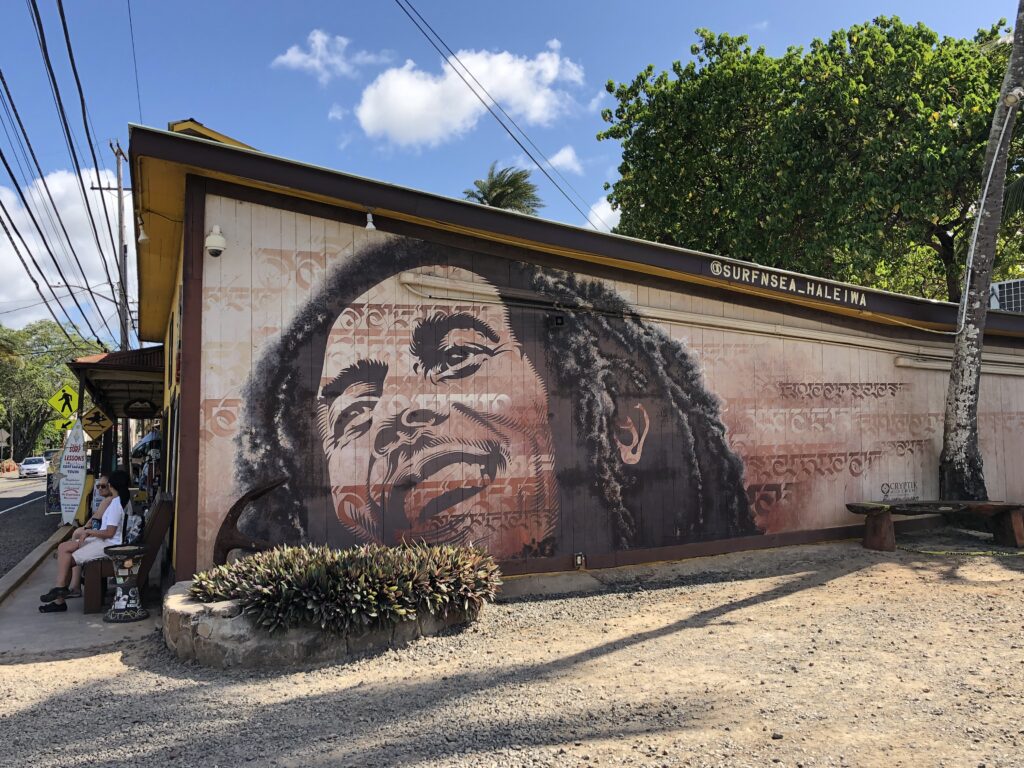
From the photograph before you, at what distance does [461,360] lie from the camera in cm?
761

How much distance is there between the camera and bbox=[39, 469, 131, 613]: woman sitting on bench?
23.6 ft

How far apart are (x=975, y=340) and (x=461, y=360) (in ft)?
22.5

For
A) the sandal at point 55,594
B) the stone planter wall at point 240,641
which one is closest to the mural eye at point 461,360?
the stone planter wall at point 240,641

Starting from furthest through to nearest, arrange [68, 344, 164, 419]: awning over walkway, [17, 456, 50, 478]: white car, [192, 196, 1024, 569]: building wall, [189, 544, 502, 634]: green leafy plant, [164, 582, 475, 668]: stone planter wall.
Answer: [17, 456, 50, 478]: white car
[68, 344, 164, 419]: awning over walkway
[192, 196, 1024, 569]: building wall
[189, 544, 502, 634]: green leafy plant
[164, 582, 475, 668]: stone planter wall

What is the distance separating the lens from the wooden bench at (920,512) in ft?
28.8

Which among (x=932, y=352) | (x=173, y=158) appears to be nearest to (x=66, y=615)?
(x=173, y=158)

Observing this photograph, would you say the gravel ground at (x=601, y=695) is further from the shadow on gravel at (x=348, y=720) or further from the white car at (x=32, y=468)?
the white car at (x=32, y=468)

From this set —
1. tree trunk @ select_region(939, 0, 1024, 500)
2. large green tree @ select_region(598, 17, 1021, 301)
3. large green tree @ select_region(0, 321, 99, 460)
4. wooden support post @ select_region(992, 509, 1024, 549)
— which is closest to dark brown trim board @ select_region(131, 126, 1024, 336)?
tree trunk @ select_region(939, 0, 1024, 500)

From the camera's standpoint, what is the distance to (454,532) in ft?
24.5

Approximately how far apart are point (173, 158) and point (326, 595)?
3.91m

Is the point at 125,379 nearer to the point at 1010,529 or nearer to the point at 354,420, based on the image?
the point at 354,420

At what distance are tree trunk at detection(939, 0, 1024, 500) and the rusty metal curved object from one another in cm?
850

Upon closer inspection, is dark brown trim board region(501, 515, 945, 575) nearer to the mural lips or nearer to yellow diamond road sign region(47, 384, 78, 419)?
the mural lips

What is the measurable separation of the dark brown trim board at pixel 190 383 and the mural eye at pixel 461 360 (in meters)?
2.28
